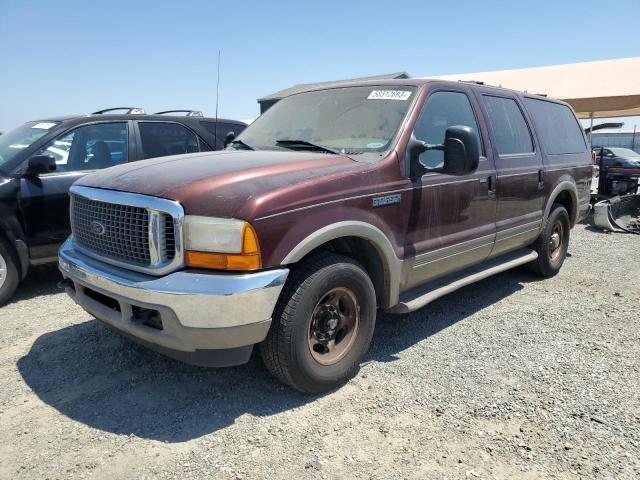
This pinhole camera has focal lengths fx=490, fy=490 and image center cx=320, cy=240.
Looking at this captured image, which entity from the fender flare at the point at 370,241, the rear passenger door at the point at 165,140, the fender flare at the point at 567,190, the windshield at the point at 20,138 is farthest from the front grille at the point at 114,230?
the fender flare at the point at 567,190

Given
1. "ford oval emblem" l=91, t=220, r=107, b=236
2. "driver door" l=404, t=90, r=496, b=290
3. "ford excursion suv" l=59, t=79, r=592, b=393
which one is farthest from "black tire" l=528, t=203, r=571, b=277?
"ford oval emblem" l=91, t=220, r=107, b=236

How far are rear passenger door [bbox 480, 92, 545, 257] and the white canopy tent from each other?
37.3 feet

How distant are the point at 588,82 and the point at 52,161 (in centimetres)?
1822

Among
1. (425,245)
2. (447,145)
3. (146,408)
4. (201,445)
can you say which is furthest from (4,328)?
(447,145)

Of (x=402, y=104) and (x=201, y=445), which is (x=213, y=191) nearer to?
(x=201, y=445)

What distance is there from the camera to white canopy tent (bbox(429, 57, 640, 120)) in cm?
1569

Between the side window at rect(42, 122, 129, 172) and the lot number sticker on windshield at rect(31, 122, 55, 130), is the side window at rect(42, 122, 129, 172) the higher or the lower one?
the lower one

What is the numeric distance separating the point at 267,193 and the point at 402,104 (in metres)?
1.50

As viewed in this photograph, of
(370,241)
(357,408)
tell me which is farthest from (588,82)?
(357,408)

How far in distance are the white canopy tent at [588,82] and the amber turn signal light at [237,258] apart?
14.4 metres

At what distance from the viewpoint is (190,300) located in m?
2.45

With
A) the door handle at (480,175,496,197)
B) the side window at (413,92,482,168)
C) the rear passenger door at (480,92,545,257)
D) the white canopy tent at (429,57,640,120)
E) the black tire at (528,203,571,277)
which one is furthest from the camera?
the white canopy tent at (429,57,640,120)

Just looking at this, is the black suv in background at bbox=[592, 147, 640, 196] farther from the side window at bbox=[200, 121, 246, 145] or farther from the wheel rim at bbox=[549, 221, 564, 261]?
the side window at bbox=[200, 121, 246, 145]

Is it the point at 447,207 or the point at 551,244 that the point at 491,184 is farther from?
the point at 551,244
